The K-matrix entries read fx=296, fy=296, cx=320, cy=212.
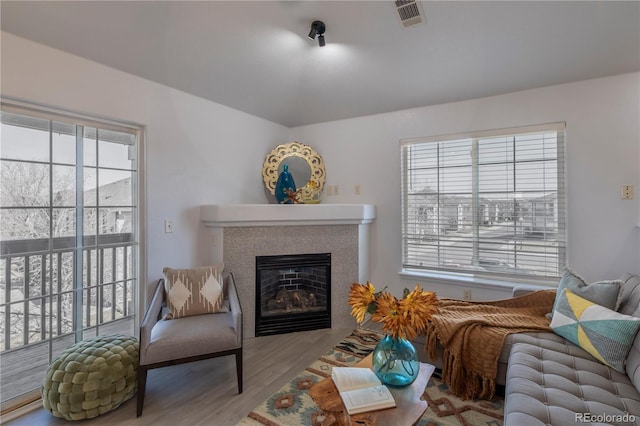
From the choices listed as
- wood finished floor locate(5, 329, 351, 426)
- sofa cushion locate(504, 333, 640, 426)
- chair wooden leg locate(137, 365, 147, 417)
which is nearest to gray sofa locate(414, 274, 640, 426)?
sofa cushion locate(504, 333, 640, 426)

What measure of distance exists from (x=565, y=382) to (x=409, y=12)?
2.41 m

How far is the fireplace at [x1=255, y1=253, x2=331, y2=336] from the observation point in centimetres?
303

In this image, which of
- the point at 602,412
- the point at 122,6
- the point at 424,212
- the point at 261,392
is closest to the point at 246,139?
the point at 122,6

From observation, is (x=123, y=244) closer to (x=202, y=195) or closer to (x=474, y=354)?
(x=202, y=195)

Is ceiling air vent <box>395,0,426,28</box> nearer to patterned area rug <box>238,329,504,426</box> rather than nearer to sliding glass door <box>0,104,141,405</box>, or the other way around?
sliding glass door <box>0,104,141,405</box>

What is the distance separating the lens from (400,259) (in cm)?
341

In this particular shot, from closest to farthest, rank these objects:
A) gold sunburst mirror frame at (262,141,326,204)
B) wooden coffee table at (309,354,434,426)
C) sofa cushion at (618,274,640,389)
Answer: wooden coffee table at (309,354,434,426) → sofa cushion at (618,274,640,389) → gold sunburst mirror frame at (262,141,326,204)

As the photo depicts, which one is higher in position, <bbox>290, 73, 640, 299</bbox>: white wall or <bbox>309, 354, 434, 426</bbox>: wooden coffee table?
<bbox>290, 73, 640, 299</bbox>: white wall

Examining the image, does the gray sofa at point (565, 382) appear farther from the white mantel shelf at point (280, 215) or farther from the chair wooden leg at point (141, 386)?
the chair wooden leg at point (141, 386)

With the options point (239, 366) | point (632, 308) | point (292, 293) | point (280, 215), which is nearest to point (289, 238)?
point (280, 215)

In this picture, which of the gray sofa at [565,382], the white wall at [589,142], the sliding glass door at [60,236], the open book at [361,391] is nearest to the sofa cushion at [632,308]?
the gray sofa at [565,382]

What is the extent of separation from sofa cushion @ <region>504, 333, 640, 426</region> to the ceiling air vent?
2.31m

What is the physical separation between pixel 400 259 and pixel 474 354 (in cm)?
150

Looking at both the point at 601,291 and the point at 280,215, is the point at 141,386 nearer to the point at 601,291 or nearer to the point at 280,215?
the point at 280,215
